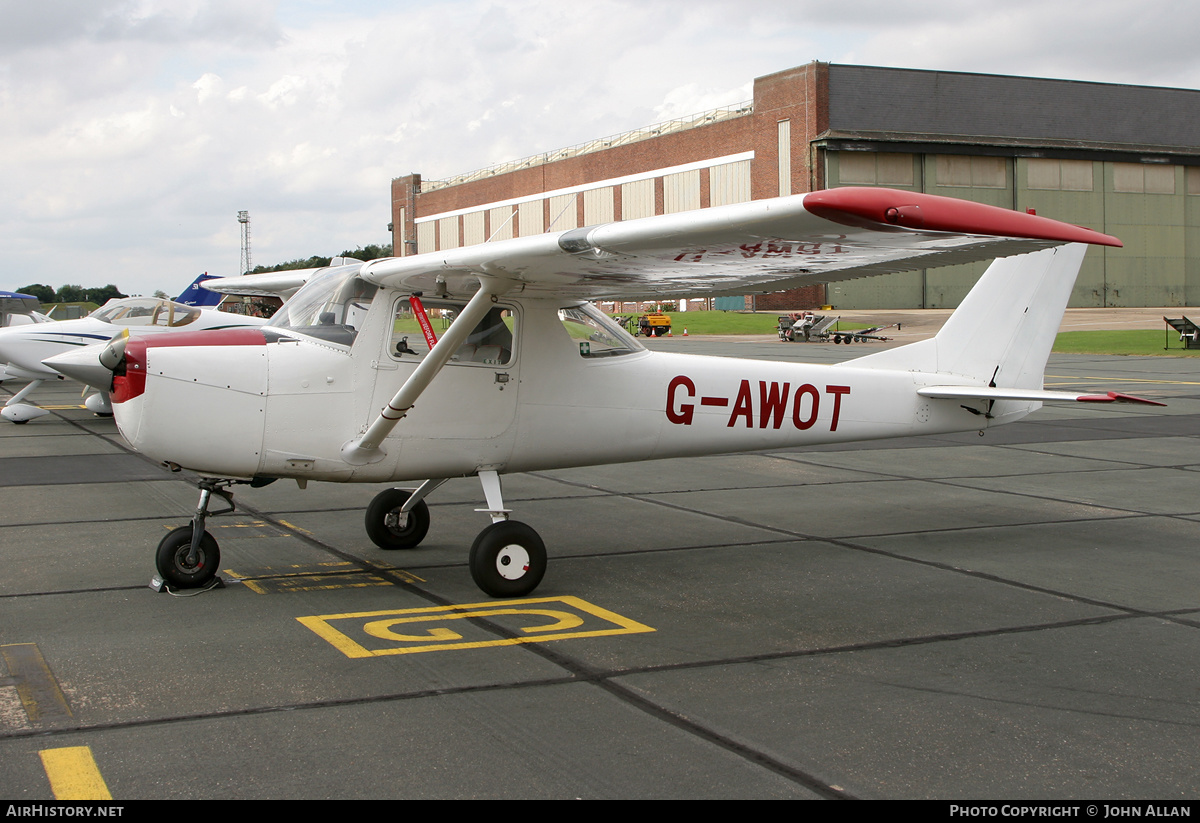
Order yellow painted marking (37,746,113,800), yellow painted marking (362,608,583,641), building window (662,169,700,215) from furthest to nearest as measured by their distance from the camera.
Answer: building window (662,169,700,215) < yellow painted marking (362,608,583,641) < yellow painted marking (37,746,113,800)

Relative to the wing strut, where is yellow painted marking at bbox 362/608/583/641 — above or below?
below

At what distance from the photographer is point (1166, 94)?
7362 cm

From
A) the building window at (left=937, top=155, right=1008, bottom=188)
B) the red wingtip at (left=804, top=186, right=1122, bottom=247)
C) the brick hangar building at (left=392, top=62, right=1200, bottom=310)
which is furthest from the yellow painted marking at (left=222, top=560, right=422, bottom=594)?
the building window at (left=937, top=155, right=1008, bottom=188)

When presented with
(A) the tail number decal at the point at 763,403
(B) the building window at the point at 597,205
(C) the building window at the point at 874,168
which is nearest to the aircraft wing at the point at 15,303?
(A) the tail number decal at the point at 763,403

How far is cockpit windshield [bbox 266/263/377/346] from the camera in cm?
698

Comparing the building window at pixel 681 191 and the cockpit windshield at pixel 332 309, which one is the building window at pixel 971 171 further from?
the cockpit windshield at pixel 332 309

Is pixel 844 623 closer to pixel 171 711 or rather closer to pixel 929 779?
pixel 929 779

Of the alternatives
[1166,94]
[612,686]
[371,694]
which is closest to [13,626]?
[371,694]

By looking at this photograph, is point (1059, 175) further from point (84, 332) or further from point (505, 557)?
point (505, 557)

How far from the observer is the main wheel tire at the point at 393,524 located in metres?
8.16

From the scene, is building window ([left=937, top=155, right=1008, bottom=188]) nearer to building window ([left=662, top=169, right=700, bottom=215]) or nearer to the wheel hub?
building window ([left=662, top=169, right=700, bottom=215])

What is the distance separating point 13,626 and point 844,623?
4772 mm

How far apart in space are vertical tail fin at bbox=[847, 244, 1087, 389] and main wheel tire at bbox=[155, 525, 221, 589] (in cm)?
546
